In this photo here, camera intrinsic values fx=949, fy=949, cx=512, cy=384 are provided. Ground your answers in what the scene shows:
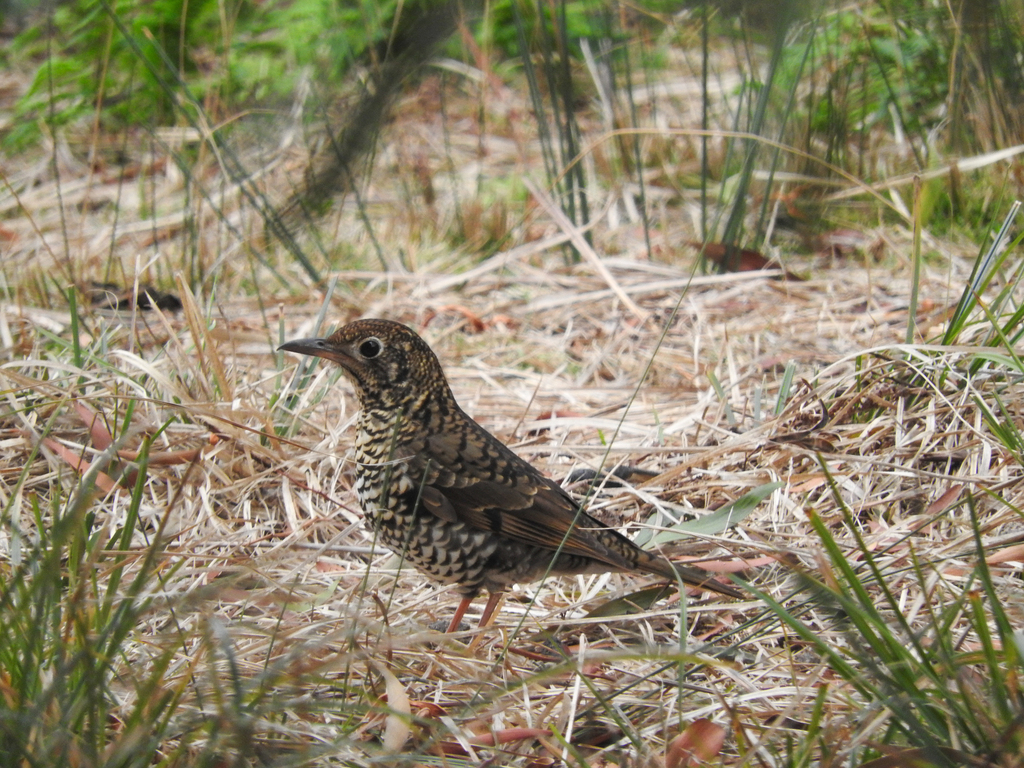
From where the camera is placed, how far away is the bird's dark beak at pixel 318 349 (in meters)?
2.96

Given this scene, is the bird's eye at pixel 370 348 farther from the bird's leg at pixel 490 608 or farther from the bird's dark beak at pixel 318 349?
the bird's leg at pixel 490 608

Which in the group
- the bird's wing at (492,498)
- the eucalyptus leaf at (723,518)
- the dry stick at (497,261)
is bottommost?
the eucalyptus leaf at (723,518)

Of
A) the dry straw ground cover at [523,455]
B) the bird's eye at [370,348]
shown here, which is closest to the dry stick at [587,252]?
the dry straw ground cover at [523,455]

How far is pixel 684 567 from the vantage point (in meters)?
2.90

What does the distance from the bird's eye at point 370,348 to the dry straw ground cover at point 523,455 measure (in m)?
0.38

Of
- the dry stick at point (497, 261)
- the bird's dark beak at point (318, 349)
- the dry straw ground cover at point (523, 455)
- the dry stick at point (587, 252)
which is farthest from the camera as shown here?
the dry stick at point (497, 261)

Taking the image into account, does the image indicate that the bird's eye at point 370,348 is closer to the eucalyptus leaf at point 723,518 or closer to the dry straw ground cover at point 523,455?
the dry straw ground cover at point 523,455

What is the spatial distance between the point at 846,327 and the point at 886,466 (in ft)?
5.18

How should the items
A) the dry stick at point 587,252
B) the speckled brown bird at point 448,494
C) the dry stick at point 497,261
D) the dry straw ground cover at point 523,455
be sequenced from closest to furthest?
1. the dry straw ground cover at point 523,455
2. the speckled brown bird at point 448,494
3. the dry stick at point 587,252
4. the dry stick at point 497,261

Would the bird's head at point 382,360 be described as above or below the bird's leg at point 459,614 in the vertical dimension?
above

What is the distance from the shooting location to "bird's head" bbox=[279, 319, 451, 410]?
119 inches

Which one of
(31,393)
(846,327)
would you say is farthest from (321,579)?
(846,327)

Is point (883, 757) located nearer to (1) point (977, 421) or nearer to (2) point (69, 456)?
(1) point (977, 421)

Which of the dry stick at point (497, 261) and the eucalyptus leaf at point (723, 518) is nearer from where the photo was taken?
the eucalyptus leaf at point (723, 518)
